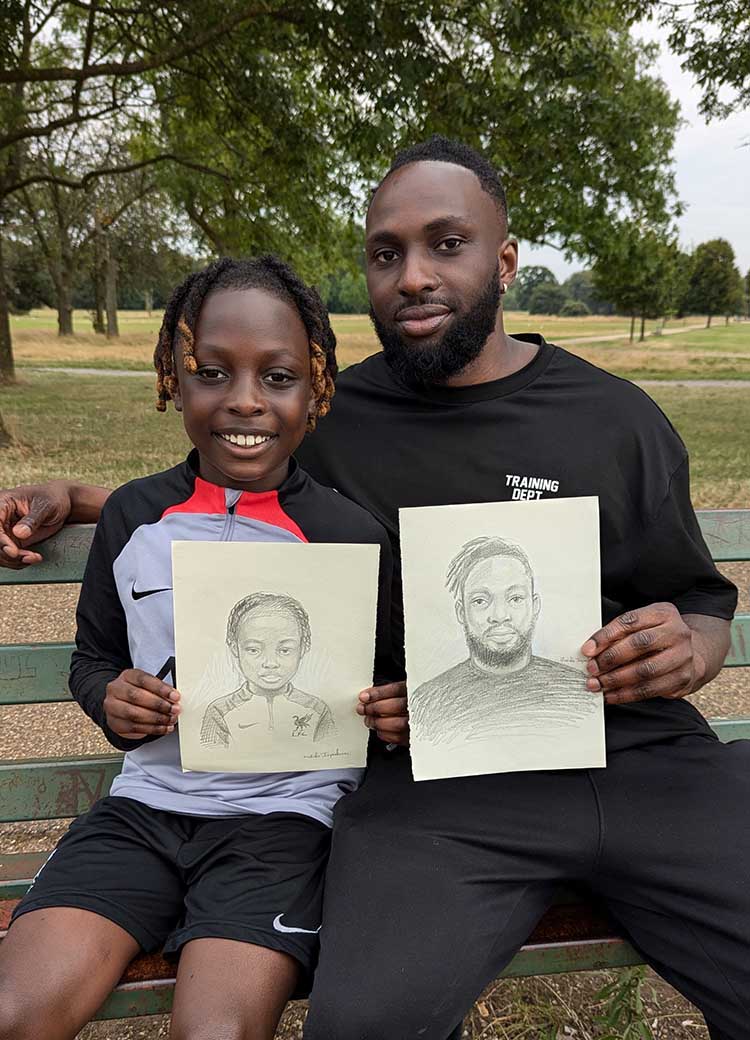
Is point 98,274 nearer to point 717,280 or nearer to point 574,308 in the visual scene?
point 574,308

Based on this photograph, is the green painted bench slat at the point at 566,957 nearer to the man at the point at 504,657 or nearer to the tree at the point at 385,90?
the man at the point at 504,657

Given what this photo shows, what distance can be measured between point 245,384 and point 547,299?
6415cm

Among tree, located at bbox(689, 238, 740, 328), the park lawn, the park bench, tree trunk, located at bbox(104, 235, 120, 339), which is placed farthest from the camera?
tree, located at bbox(689, 238, 740, 328)

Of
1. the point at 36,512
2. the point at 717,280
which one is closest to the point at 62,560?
the point at 36,512

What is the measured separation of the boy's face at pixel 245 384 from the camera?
5.98ft

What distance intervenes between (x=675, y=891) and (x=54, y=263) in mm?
33287

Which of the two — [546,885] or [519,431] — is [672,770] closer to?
[546,885]

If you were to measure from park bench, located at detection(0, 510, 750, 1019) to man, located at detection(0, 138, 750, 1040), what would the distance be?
8 centimetres

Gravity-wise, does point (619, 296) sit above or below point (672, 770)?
above

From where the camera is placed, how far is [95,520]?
7.41 feet

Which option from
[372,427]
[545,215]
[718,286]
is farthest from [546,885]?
[718,286]

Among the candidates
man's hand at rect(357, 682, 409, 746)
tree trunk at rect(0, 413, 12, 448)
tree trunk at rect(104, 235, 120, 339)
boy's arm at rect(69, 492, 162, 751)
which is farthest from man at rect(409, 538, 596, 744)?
tree trunk at rect(104, 235, 120, 339)

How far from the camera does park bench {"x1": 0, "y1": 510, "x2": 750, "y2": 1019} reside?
1663mm

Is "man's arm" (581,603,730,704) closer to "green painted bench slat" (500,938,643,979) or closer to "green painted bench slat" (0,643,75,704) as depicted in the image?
"green painted bench slat" (500,938,643,979)
